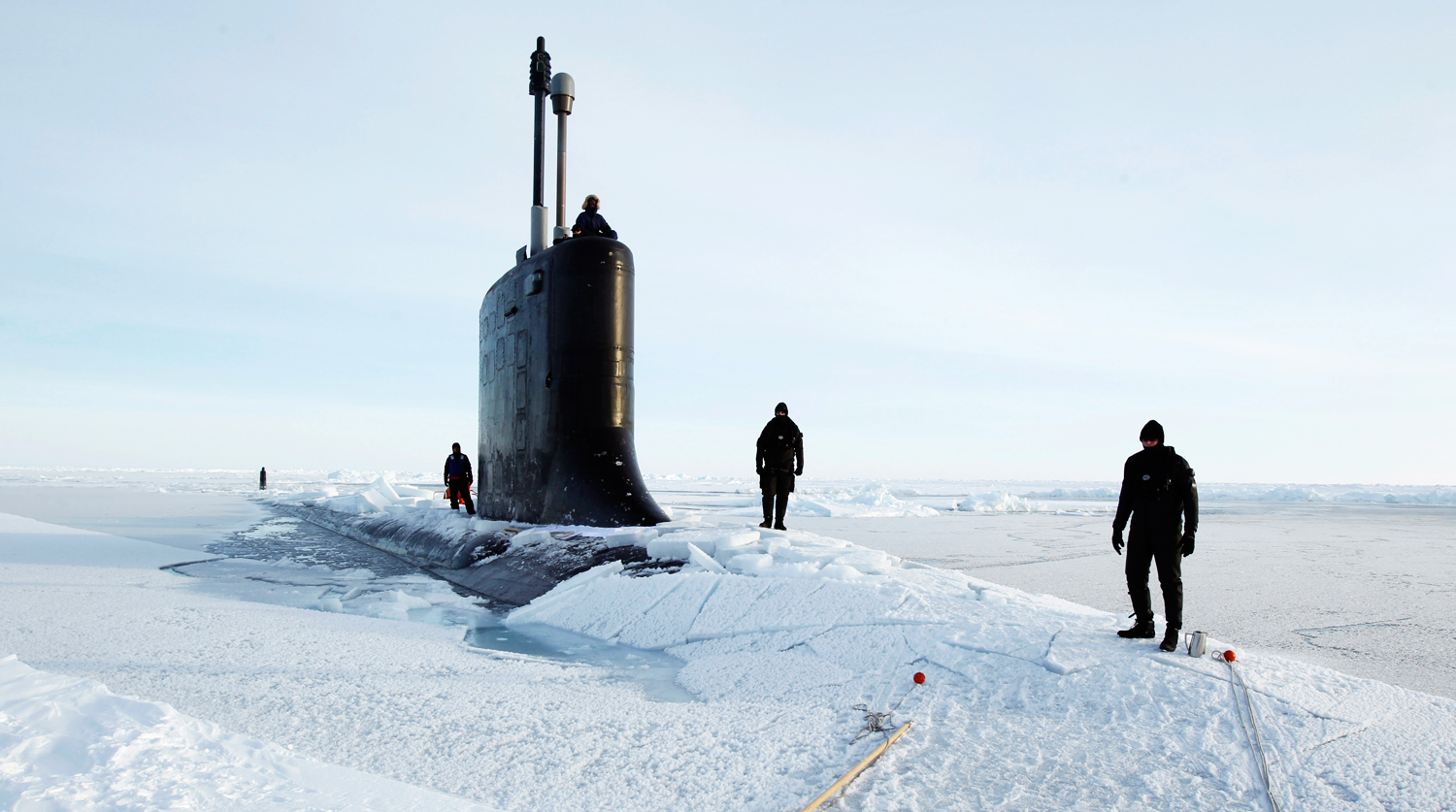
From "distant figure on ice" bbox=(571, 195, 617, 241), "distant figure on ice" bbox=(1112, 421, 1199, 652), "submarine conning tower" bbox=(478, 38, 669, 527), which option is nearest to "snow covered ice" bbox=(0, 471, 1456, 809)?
"distant figure on ice" bbox=(1112, 421, 1199, 652)

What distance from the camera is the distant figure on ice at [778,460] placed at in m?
8.64

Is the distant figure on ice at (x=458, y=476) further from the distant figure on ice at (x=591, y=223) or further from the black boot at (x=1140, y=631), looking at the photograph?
the black boot at (x=1140, y=631)

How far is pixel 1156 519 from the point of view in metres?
4.32

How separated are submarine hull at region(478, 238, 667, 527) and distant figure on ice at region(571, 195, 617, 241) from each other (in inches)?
15.6

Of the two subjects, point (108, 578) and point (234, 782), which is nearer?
point (234, 782)

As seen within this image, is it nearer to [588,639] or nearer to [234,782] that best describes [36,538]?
[588,639]

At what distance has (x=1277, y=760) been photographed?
282cm

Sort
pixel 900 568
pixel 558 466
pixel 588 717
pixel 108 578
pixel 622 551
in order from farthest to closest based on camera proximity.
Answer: pixel 558 466, pixel 108 578, pixel 622 551, pixel 900 568, pixel 588 717

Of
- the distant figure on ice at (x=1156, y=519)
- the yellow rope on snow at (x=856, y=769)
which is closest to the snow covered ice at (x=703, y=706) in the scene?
the yellow rope on snow at (x=856, y=769)

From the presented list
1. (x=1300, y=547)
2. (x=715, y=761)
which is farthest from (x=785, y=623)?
(x=1300, y=547)

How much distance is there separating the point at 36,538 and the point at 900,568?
1219 centimetres

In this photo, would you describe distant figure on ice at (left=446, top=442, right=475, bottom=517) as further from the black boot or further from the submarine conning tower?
the black boot

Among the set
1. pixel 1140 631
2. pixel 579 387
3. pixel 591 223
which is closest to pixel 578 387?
pixel 579 387

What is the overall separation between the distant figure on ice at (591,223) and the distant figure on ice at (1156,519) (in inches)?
222
